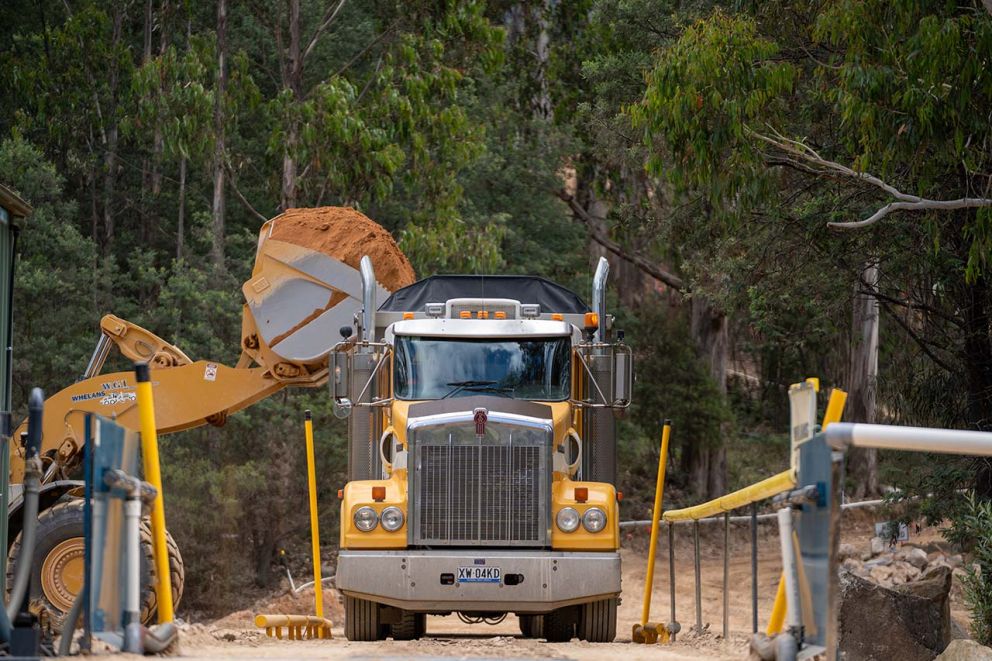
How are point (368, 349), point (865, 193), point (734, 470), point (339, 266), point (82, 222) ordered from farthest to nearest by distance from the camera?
point (734, 470), point (82, 222), point (865, 193), point (339, 266), point (368, 349)

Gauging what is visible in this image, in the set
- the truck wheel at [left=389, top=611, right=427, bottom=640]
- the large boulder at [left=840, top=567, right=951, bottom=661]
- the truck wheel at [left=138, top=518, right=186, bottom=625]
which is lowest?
the large boulder at [left=840, top=567, right=951, bottom=661]

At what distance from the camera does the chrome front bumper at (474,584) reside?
40.3ft

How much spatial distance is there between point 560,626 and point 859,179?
269 inches

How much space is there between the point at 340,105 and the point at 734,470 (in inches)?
610

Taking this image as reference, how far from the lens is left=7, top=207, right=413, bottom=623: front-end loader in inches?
609

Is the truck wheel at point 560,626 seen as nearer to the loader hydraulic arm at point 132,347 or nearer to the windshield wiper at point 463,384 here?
the windshield wiper at point 463,384

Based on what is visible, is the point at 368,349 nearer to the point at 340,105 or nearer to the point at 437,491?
the point at 437,491

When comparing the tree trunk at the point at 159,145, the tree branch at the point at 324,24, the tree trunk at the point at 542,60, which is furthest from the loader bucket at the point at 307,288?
the tree trunk at the point at 542,60

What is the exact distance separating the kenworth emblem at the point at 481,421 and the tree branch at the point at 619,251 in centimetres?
2364

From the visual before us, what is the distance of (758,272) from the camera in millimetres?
20766

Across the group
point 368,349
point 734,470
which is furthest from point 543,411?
point 734,470

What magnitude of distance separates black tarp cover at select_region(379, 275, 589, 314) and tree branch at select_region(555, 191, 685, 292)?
69.1 ft

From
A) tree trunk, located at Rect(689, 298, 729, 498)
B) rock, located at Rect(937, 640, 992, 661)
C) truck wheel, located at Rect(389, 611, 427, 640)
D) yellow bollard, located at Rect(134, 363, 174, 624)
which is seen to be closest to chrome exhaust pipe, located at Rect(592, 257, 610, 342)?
truck wheel, located at Rect(389, 611, 427, 640)

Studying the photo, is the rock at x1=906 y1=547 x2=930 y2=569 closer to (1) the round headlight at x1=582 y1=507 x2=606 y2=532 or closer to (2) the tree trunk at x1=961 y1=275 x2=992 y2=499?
(2) the tree trunk at x1=961 y1=275 x2=992 y2=499
